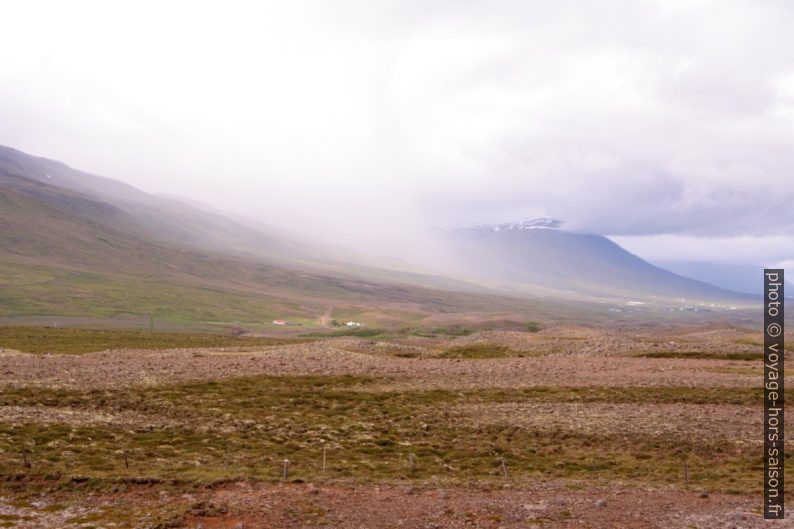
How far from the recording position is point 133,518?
1560cm

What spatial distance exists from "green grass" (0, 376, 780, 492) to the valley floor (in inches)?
4.3

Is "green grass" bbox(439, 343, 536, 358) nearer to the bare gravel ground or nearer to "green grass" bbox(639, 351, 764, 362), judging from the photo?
"green grass" bbox(639, 351, 764, 362)

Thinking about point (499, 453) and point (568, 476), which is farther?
point (499, 453)

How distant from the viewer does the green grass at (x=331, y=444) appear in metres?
20.6

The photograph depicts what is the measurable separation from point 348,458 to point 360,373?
815 inches

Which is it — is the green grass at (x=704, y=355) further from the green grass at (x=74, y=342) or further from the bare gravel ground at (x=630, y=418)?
the green grass at (x=74, y=342)

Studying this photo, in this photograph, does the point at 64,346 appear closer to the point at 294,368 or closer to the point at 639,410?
the point at 294,368

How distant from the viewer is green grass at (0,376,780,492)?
20594 mm

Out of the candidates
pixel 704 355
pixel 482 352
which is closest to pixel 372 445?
pixel 482 352

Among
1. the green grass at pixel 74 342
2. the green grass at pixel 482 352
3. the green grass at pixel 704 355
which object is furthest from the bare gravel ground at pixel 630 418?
the green grass at pixel 74 342

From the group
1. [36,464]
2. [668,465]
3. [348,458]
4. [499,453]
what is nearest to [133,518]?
[36,464]

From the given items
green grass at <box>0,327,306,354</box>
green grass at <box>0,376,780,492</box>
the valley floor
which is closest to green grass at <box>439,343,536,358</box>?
the valley floor

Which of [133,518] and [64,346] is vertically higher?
[133,518]

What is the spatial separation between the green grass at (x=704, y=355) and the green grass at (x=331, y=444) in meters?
21.6
